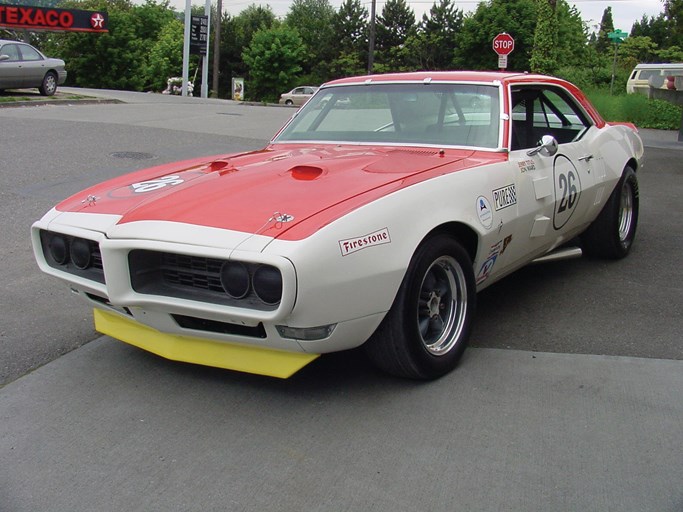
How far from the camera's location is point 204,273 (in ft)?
10.5

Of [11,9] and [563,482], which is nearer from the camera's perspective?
[563,482]

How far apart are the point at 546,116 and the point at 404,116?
141cm

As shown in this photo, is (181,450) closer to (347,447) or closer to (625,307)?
(347,447)

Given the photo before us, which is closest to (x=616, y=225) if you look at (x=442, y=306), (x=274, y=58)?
(x=442, y=306)

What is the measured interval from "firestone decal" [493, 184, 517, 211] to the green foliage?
17576 millimetres

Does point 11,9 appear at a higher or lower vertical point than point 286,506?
higher

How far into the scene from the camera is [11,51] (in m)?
17.2

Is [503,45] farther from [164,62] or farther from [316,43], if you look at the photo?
[316,43]

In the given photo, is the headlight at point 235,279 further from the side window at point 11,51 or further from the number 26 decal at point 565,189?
the side window at point 11,51

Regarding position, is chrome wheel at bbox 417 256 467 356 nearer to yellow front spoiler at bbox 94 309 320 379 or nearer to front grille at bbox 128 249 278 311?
yellow front spoiler at bbox 94 309 320 379

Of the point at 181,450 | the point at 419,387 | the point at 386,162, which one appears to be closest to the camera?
the point at 181,450

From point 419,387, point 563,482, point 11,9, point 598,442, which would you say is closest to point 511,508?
point 563,482

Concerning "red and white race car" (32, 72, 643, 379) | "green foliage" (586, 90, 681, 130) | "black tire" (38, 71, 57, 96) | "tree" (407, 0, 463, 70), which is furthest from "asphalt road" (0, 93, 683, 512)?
"tree" (407, 0, 463, 70)

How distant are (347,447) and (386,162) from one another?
1.63 metres
